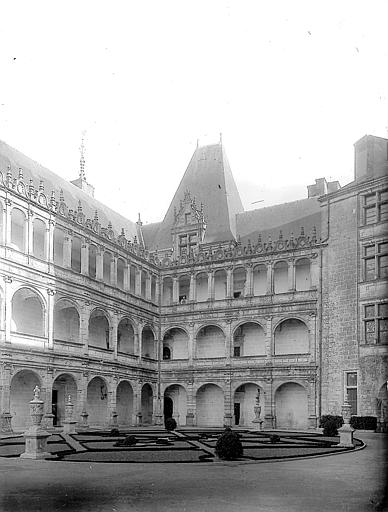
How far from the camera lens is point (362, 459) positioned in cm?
1616

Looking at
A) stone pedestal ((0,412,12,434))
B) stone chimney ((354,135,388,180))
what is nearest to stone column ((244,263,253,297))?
stone chimney ((354,135,388,180))

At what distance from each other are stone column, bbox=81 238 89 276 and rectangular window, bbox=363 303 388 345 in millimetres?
13744

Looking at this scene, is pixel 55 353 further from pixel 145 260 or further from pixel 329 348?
pixel 329 348

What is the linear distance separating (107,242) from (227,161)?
45.6 feet

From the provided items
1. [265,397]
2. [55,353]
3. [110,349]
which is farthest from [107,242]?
[265,397]

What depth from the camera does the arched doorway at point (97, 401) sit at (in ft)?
112

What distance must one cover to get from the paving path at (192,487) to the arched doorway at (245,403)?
23436 mm

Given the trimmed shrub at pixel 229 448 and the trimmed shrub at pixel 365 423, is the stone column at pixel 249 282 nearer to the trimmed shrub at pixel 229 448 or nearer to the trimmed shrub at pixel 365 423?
the trimmed shrub at pixel 365 423

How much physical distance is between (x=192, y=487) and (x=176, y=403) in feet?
99.3

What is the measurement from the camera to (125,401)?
37.8m

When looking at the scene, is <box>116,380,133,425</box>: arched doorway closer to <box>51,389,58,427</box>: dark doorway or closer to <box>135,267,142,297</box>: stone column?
<box>135,267,142,297</box>: stone column

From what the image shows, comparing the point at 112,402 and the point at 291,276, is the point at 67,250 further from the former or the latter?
the point at 291,276

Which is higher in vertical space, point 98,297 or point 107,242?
point 107,242

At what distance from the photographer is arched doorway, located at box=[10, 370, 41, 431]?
28.8 m
